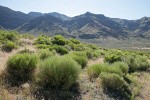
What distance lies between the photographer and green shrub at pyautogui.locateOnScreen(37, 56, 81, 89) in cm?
904

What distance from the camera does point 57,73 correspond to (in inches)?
353

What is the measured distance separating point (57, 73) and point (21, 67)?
166 centimetres

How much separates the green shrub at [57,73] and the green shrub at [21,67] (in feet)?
2.19

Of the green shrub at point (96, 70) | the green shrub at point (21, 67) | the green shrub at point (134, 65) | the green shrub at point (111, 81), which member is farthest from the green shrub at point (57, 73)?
the green shrub at point (134, 65)

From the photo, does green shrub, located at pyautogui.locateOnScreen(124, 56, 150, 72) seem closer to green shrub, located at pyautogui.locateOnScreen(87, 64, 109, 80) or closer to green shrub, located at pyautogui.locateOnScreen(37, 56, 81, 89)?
green shrub, located at pyautogui.locateOnScreen(87, 64, 109, 80)

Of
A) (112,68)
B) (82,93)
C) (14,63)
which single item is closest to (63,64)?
(82,93)

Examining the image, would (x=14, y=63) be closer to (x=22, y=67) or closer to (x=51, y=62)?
(x=22, y=67)

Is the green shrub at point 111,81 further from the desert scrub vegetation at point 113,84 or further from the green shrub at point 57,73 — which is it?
the green shrub at point 57,73

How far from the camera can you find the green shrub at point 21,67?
31.3 ft

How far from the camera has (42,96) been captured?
8.12 metres

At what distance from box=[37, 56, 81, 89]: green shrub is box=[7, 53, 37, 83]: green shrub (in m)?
0.67

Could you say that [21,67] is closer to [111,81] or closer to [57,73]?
[57,73]

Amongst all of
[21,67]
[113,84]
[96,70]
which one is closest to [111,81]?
[113,84]

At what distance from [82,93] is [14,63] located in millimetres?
3001
